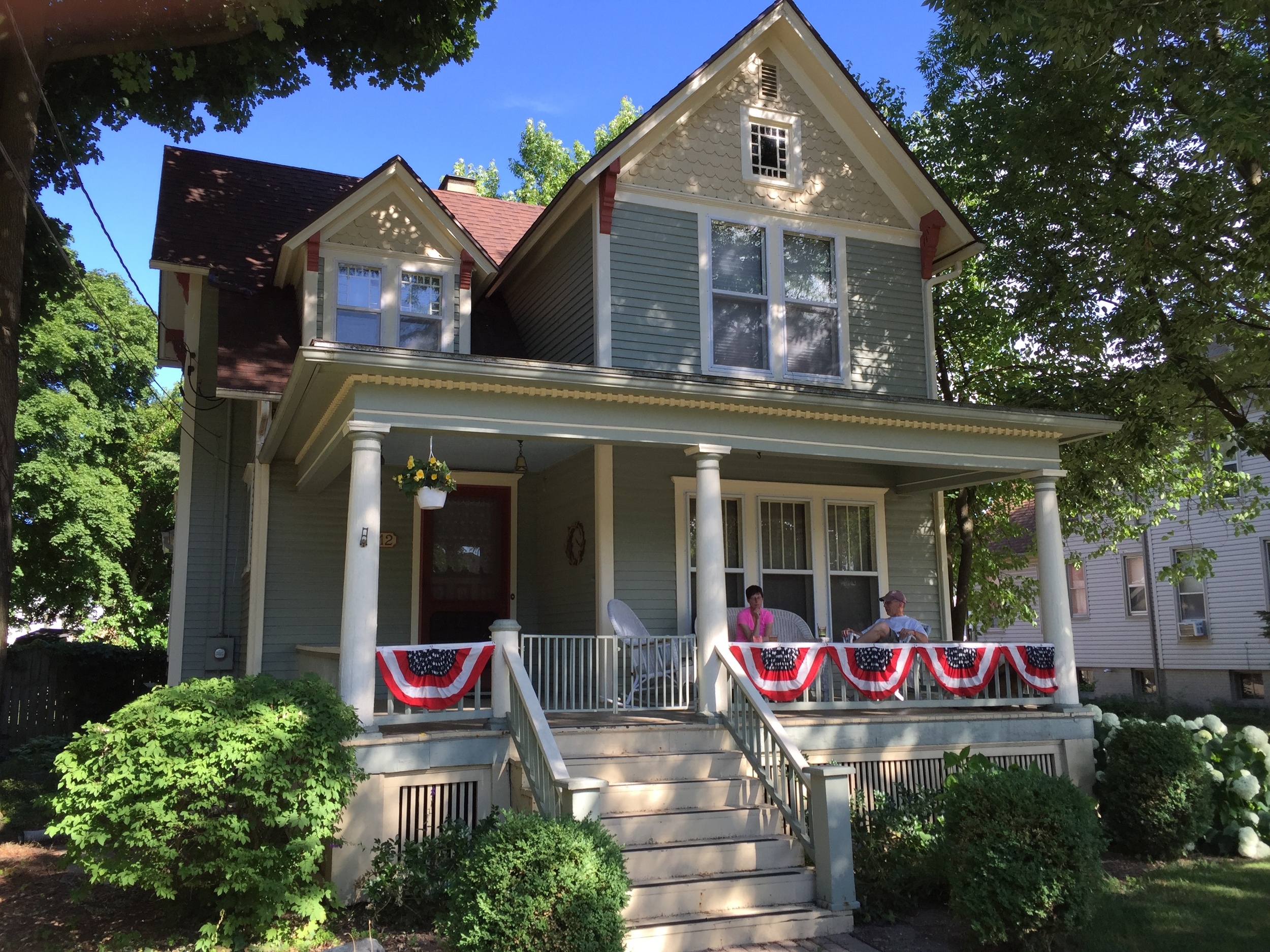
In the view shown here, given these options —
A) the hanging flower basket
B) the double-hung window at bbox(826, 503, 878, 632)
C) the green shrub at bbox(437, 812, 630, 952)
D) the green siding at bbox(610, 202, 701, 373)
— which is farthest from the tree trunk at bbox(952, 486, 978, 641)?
the green shrub at bbox(437, 812, 630, 952)

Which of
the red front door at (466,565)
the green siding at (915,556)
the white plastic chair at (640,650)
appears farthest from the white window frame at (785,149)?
the white plastic chair at (640,650)

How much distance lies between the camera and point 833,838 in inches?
295

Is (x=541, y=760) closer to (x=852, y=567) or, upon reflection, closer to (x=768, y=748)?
(x=768, y=748)

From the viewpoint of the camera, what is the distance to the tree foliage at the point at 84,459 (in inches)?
941

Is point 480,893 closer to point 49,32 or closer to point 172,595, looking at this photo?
point 172,595

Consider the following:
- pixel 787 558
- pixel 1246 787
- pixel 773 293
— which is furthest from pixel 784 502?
pixel 1246 787

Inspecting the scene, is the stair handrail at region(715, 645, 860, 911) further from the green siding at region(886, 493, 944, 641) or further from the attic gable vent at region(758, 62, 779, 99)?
the attic gable vent at region(758, 62, 779, 99)

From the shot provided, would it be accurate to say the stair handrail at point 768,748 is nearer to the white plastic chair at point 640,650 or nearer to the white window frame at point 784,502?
the white plastic chair at point 640,650

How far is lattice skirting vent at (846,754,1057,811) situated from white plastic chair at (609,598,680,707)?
203 centimetres

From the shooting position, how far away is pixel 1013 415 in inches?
422

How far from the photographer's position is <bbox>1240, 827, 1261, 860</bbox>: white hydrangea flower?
970cm

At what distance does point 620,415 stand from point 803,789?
12.2 ft

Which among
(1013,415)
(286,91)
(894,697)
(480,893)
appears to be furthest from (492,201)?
(480,893)

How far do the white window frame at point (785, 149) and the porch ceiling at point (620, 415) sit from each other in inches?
144
